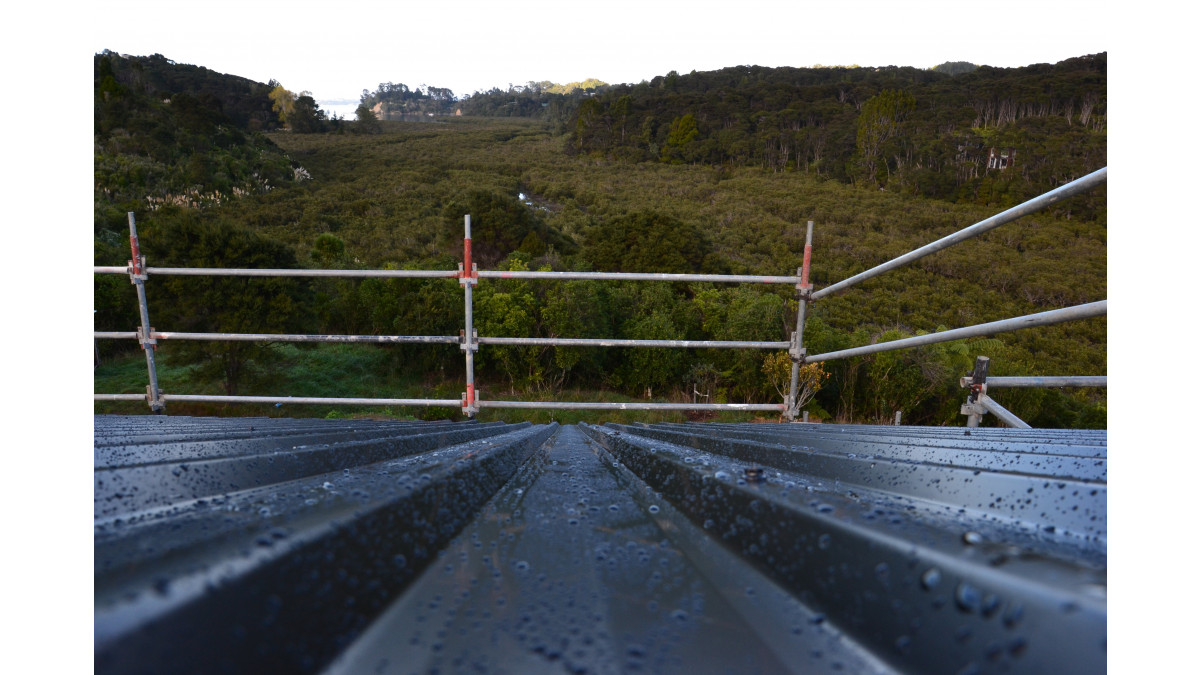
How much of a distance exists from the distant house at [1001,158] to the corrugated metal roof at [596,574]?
32.5 meters

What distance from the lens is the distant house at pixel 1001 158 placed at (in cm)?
2530

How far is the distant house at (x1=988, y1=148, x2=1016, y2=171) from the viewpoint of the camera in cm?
2530

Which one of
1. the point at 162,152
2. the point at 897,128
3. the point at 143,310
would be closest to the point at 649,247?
Answer: the point at 143,310

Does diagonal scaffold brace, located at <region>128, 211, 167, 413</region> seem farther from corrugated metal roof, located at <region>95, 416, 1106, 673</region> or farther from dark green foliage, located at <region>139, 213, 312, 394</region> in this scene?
dark green foliage, located at <region>139, 213, 312, 394</region>

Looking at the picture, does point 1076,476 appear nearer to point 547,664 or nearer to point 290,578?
point 547,664

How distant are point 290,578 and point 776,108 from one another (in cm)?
4147

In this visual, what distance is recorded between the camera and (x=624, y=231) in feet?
52.8

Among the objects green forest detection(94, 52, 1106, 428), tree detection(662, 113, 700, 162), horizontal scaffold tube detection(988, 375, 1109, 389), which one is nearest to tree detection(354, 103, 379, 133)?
green forest detection(94, 52, 1106, 428)

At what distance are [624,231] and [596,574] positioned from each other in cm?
1601

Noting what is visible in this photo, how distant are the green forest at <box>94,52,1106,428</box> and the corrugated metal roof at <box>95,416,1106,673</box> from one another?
2.83 metres

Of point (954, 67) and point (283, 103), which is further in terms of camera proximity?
point (954, 67)

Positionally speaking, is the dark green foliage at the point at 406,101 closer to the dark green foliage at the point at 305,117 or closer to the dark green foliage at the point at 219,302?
the dark green foliage at the point at 305,117

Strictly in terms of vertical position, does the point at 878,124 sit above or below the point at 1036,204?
above

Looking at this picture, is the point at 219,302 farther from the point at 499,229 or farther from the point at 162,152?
the point at 162,152
